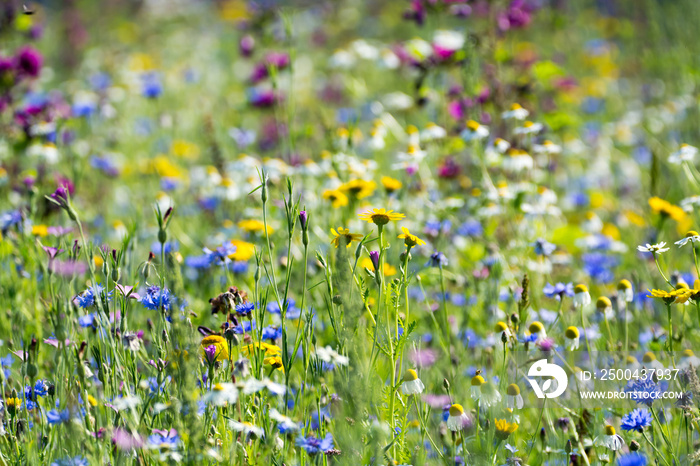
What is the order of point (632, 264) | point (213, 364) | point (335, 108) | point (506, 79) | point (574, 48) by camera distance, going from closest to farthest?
1. point (213, 364)
2. point (632, 264)
3. point (506, 79)
4. point (335, 108)
5. point (574, 48)

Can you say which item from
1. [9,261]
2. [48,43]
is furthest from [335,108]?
[48,43]

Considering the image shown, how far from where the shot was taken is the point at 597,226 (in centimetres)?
292

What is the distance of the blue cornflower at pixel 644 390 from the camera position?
1432 millimetres

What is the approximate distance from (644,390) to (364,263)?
2.91 feet

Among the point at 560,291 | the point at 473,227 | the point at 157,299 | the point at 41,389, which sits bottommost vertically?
the point at 473,227

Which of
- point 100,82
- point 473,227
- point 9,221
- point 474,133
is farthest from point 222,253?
point 100,82

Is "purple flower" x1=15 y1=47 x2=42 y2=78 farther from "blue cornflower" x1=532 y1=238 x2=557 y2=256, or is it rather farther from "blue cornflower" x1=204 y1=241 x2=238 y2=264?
"blue cornflower" x1=532 y1=238 x2=557 y2=256

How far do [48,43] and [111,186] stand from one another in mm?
4988

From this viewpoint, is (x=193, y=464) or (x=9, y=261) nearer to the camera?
(x=193, y=464)

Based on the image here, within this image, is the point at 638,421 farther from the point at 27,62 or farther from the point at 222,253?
the point at 27,62

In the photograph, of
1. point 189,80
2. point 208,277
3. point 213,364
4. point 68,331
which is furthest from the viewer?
point 189,80

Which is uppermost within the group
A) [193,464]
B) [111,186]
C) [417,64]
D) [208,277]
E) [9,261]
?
[417,64]

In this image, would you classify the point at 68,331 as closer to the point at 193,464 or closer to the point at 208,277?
the point at 193,464

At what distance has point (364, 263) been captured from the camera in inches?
78.7
